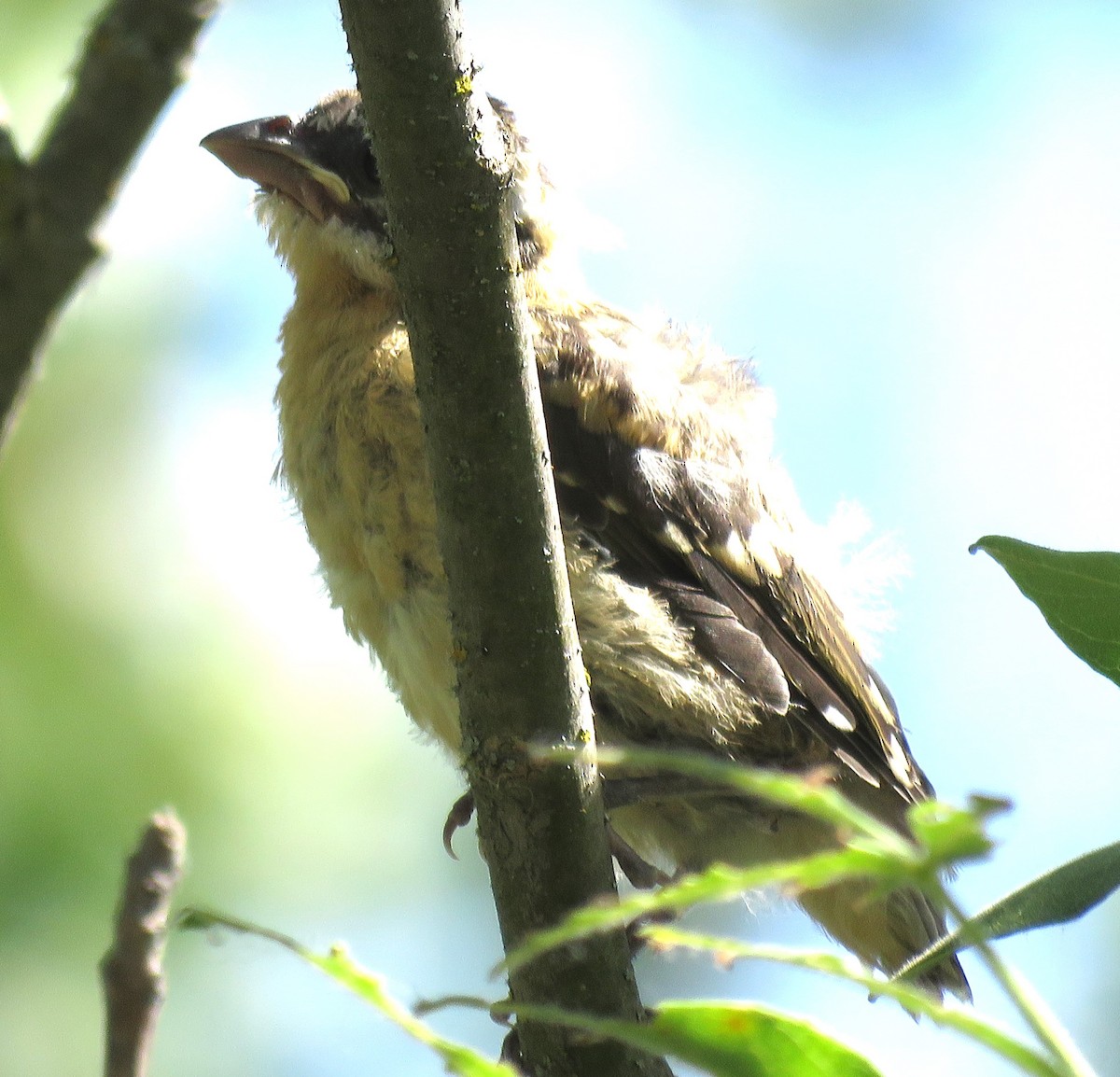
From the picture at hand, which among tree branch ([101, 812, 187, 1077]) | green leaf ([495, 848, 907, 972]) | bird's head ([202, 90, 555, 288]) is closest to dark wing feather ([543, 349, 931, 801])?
bird's head ([202, 90, 555, 288])

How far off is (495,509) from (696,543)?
1.36 metres

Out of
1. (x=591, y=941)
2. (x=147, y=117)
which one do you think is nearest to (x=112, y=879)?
(x=591, y=941)

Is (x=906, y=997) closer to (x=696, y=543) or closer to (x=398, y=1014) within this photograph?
(x=398, y=1014)

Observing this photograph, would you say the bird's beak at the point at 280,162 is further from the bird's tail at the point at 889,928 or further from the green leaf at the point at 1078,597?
the green leaf at the point at 1078,597

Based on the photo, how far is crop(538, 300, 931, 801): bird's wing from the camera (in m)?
3.23

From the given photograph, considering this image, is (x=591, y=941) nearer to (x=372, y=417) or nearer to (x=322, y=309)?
(x=372, y=417)

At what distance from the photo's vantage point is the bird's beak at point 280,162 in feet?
12.7

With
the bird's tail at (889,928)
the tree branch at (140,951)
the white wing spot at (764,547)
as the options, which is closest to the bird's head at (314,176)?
the white wing spot at (764,547)

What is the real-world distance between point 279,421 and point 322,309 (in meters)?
0.33

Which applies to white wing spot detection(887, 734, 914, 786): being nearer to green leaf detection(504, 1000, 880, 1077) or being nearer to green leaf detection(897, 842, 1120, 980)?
green leaf detection(897, 842, 1120, 980)

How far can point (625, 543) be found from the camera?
128 inches

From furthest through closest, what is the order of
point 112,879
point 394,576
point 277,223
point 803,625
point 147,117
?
point 112,879 → point 277,223 → point 803,625 → point 394,576 → point 147,117

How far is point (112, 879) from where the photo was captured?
14.6 ft

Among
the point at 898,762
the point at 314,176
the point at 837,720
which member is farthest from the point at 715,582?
the point at 314,176
